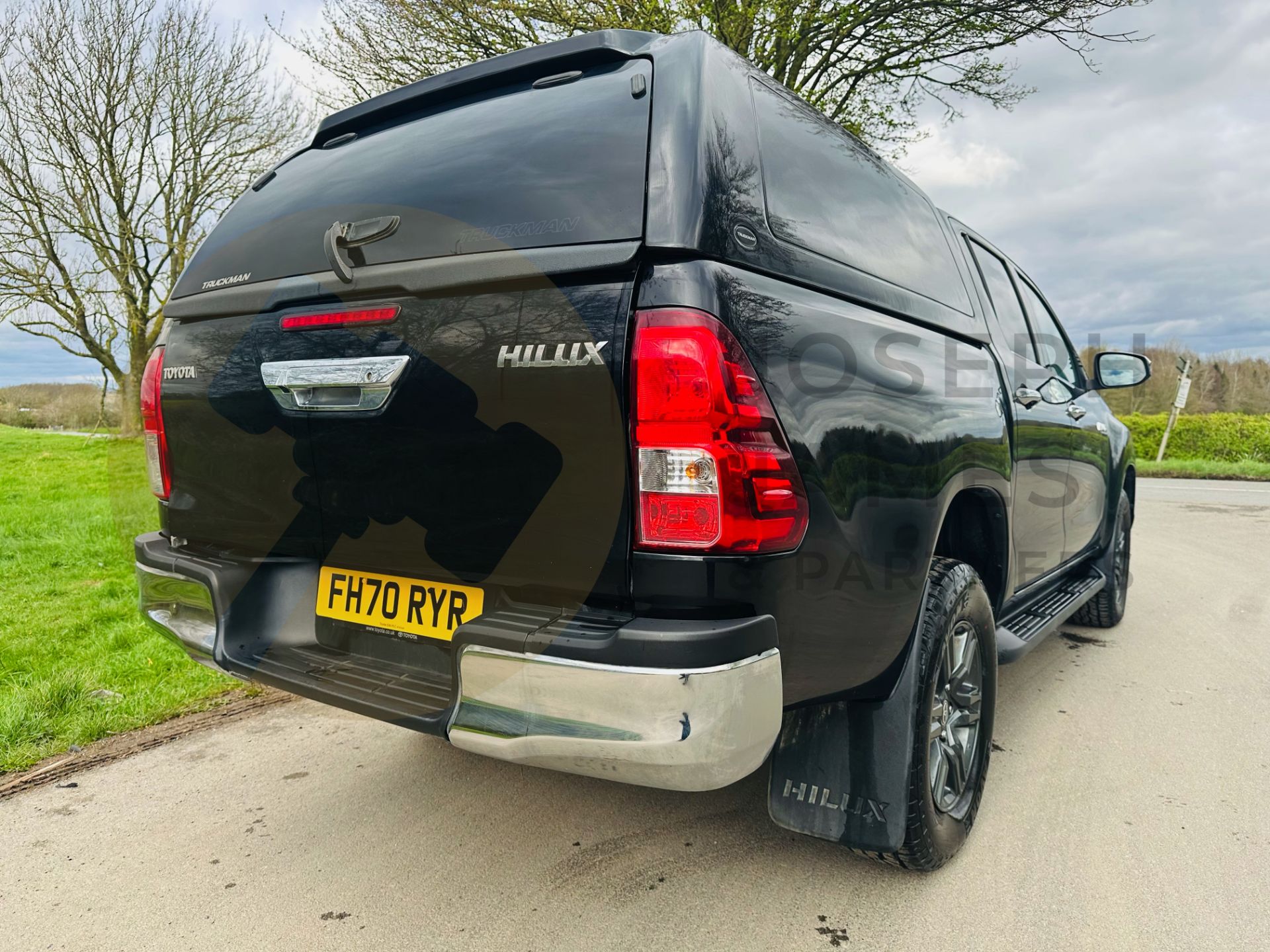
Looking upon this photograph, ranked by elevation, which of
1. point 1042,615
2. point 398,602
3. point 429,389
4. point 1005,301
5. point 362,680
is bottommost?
point 1042,615

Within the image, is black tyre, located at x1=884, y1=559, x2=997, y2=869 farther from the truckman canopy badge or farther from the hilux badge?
the truckman canopy badge

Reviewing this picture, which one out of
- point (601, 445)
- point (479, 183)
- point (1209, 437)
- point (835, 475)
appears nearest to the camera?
point (601, 445)

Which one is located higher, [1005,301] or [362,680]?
[1005,301]

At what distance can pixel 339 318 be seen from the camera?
6.52 feet

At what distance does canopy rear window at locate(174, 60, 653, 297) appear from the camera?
1784 millimetres

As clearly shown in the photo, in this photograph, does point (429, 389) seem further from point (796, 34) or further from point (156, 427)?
point (796, 34)

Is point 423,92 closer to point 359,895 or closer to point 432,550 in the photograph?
point 432,550

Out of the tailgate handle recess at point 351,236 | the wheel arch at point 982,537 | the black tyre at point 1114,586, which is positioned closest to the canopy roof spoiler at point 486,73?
the tailgate handle recess at point 351,236

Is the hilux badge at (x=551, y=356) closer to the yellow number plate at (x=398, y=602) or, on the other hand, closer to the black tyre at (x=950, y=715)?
the yellow number plate at (x=398, y=602)

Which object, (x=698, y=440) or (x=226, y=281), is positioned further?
(x=226, y=281)

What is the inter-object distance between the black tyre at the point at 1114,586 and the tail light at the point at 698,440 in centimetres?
366

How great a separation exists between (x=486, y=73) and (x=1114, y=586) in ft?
13.9

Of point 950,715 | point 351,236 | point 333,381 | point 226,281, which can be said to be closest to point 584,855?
point 950,715

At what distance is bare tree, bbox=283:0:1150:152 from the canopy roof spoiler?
6546 millimetres
